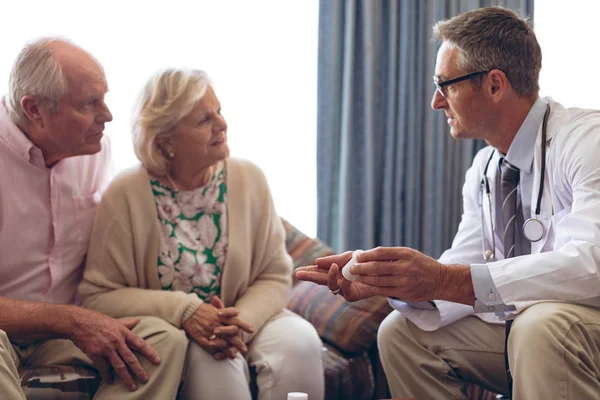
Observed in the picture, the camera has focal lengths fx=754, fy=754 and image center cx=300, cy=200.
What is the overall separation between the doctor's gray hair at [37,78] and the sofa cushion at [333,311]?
1.15m

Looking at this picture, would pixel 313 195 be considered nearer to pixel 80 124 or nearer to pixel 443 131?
pixel 443 131

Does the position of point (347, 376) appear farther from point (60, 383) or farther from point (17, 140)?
point (17, 140)

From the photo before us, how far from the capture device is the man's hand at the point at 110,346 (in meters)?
2.08

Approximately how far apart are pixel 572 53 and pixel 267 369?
2584mm

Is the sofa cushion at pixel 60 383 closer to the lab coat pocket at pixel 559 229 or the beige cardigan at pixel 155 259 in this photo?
Answer: the beige cardigan at pixel 155 259

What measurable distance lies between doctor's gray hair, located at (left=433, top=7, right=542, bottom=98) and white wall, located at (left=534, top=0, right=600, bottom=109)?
70.6 inches

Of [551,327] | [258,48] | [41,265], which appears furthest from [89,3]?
[551,327]

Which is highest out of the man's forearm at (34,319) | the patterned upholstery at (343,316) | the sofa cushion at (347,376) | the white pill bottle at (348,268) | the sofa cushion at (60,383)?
the white pill bottle at (348,268)

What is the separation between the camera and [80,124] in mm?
2285

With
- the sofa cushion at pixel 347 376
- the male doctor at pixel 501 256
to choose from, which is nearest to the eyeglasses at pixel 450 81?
the male doctor at pixel 501 256

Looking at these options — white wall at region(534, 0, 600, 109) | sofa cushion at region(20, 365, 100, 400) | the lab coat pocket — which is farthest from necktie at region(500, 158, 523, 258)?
white wall at region(534, 0, 600, 109)

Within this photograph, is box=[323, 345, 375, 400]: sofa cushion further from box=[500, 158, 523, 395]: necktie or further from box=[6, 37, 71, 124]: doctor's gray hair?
box=[6, 37, 71, 124]: doctor's gray hair

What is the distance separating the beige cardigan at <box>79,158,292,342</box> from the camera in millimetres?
2314

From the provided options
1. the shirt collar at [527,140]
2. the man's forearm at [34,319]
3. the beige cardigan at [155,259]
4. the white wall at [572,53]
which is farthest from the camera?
the white wall at [572,53]
